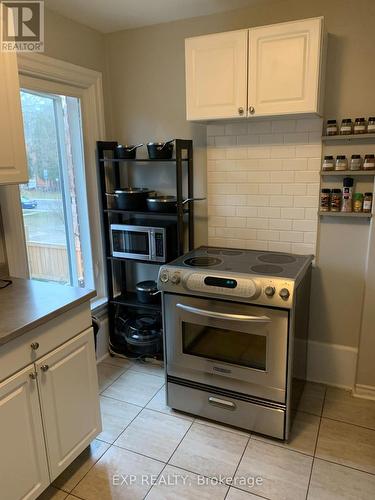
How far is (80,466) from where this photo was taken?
1.92 m

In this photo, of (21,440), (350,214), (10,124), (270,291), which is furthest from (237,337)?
(10,124)

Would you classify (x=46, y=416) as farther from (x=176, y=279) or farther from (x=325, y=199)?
(x=325, y=199)

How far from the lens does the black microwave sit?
2.60 metres

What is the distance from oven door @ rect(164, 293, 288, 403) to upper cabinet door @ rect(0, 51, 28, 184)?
103 cm

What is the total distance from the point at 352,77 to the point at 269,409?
1921 mm

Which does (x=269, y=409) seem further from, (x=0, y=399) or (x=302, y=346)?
(x=0, y=399)

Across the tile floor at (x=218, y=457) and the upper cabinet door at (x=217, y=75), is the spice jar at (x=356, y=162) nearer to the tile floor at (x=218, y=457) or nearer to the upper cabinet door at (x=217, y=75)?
the upper cabinet door at (x=217, y=75)

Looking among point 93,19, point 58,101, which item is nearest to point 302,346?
point 58,101

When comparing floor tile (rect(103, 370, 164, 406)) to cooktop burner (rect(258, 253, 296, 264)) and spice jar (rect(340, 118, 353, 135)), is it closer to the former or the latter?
cooktop burner (rect(258, 253, 296, 264))

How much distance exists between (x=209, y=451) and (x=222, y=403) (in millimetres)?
257

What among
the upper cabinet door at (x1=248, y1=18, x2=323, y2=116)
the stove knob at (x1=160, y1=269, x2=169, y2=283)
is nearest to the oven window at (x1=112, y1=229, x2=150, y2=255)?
the stove knob at (x1=160, y1=269, x2=169, y2=283)

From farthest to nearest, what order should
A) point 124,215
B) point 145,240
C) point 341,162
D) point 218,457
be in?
point 124,215
point 145,240
point 341,162
point 218,457

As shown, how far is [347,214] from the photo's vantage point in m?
2.25

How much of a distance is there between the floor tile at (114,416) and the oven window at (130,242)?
1.01 m
